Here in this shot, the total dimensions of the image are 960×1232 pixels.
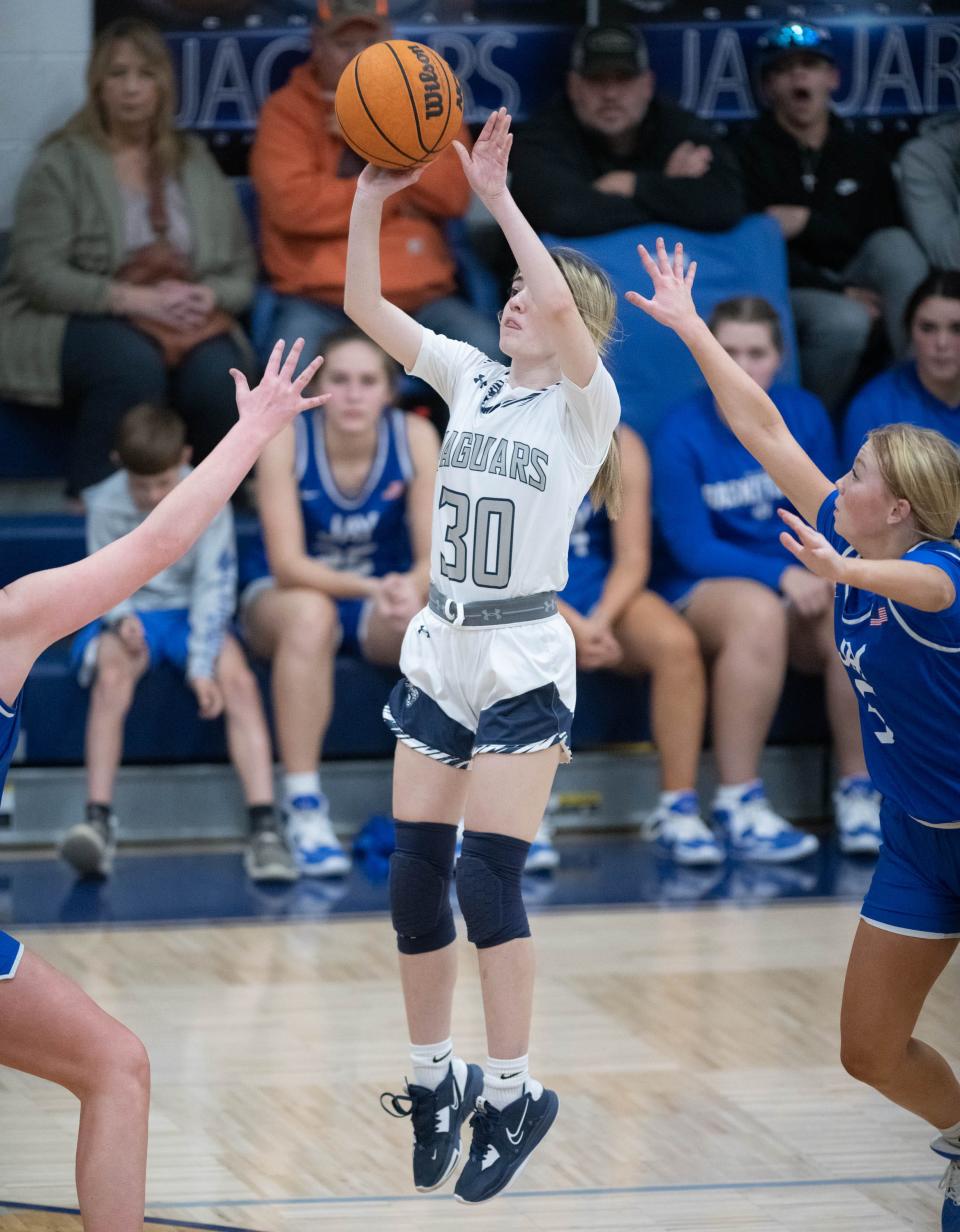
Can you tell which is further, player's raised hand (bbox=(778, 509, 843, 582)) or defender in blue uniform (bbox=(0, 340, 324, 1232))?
player's raised hand (bbox=(778, 509, 843, 582))

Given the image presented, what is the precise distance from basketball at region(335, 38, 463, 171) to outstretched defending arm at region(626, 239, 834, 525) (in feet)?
1.51

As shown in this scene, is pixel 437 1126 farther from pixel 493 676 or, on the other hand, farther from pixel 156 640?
pixel 156 640

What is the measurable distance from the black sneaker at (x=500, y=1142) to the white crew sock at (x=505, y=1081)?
0.01 meters

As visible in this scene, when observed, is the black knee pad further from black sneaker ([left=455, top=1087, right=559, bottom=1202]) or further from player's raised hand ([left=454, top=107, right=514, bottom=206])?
player's raised hand ([left=454, top=107, right=514, bottom=206])

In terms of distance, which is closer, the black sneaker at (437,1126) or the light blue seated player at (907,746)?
the light blue seated player at (907,746)

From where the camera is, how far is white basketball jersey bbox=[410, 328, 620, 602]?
3.39 m

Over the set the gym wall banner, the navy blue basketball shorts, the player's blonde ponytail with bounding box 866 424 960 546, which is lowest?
the navy blue basketball shorts

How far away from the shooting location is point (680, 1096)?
4094 mm

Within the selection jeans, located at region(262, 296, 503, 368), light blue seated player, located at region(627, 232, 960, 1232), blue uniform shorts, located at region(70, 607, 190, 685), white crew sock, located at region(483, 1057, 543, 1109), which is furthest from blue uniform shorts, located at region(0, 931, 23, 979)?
jeans, located at region(262, 296, 503, 368)

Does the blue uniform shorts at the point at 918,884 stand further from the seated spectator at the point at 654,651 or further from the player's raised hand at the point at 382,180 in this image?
the seated spectator at the point at 654,651

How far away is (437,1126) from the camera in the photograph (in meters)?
3.47

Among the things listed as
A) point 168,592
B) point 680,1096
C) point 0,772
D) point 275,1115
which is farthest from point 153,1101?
point 168,592

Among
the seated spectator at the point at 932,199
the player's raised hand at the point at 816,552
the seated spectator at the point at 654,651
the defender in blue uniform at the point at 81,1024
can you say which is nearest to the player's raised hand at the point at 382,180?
the defender in blue uniform at the point at 81,1024

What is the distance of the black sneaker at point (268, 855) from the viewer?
19.1ft
